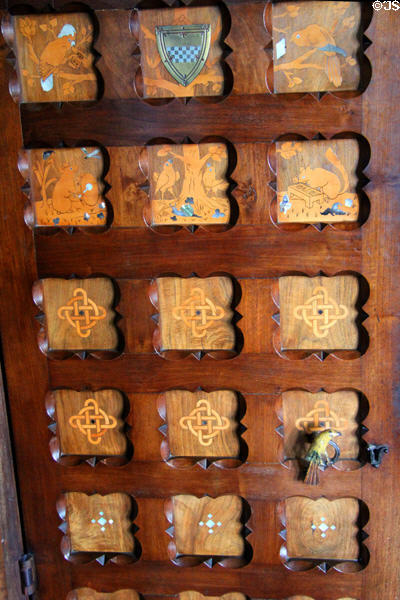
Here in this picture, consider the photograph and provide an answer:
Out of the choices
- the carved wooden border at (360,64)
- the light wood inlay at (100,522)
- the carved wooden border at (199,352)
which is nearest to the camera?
the carved wooden border at (360,64)

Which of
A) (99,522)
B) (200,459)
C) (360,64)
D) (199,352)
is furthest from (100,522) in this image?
(360,64)

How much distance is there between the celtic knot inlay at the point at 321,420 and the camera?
1036 millimetres

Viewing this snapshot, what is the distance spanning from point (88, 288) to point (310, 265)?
43cm

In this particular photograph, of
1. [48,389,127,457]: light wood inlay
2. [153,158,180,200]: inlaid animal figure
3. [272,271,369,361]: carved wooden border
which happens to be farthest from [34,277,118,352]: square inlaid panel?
[272,271,369,361]: carved wooden border

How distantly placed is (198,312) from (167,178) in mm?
259

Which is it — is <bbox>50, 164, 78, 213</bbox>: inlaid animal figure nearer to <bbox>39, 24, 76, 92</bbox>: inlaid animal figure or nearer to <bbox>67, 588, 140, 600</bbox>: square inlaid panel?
<bbox>39, 24, 76, 92</bbox>: inlaid animal figure

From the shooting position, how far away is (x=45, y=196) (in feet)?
3.31

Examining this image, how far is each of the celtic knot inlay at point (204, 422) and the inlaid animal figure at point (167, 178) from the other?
1.37ft

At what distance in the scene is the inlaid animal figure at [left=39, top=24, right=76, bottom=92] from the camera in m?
0.95

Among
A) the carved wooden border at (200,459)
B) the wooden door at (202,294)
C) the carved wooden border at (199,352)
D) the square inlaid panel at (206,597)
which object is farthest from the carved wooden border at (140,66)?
the square inlaid panel at (206,597)

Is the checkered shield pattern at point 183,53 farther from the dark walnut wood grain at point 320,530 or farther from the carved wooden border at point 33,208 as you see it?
the dark walnut wood grain at point 320,530

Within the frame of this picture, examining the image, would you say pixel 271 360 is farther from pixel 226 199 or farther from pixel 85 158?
pixel 85 158

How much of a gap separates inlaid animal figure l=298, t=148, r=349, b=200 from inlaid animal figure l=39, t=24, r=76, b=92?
1.56 feet

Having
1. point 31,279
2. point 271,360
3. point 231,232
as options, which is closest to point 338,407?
point 271,360
